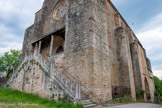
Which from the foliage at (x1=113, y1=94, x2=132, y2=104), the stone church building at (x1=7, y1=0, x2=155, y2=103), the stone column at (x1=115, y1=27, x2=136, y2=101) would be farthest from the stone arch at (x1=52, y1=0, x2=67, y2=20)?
the foliage at (x1=113, y1=94, x2=132, y2=104)

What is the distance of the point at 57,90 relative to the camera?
6387 millimetres

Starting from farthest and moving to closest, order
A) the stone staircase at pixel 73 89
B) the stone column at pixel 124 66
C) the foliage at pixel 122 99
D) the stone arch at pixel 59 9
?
the stone arch at pixel 59 9, the stone column at pixel 124 66, the foliage at pixel 122 99, the stone staircase at pixel 73 89

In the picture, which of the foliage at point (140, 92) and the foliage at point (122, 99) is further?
the foliage at point (140, 92)

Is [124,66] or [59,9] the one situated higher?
[59,9]

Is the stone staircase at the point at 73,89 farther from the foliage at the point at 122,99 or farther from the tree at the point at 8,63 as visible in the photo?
the tree at the point at 8,63

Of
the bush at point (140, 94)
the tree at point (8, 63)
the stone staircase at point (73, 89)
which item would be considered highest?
the tree at point (8, 63)

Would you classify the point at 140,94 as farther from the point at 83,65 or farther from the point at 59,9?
the point at 59,9

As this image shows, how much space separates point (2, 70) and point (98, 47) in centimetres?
2572

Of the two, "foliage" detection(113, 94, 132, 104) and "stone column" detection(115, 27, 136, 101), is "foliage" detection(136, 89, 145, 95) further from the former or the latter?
"foliage" detection(113, 94, 132, 104)

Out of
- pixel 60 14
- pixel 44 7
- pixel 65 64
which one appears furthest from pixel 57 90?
pixel 44 7

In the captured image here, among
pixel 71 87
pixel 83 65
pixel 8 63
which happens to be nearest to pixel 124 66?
pixel 83 65

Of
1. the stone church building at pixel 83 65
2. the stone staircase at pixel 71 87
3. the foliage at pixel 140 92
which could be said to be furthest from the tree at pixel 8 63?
the foliage at pixel 140 92

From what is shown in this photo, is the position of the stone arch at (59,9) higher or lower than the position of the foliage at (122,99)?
higher

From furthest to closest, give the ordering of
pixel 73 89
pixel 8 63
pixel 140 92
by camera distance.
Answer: pixel 8 63 → pixel 140 92 → pixel 73 89
